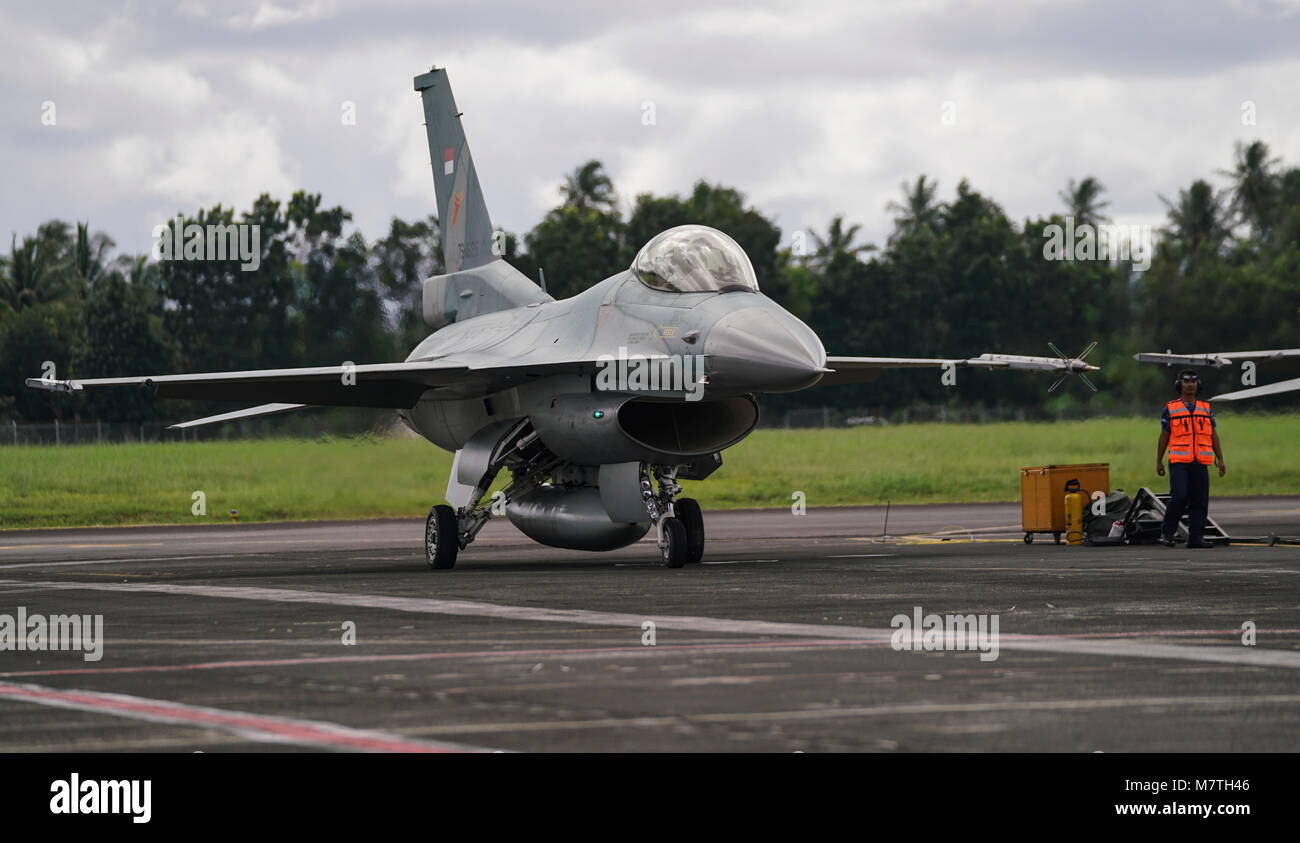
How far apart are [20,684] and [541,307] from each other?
12.2 meters

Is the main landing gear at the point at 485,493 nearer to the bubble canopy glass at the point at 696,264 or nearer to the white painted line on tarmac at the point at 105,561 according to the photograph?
the bubble canopy glass at the point at 696,264

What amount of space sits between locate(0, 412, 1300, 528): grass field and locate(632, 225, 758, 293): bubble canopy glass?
Answer: 11279 mm

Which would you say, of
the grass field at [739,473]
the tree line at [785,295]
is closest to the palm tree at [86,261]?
the tree line at [785,295]

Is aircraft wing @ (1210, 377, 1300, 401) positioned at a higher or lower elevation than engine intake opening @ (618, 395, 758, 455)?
higher

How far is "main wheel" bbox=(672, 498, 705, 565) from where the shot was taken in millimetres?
17562

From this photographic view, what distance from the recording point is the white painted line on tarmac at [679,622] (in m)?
8.67

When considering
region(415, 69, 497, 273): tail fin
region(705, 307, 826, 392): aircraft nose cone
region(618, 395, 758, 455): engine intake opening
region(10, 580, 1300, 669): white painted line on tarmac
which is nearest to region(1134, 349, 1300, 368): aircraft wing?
region(705, 307, 826, 392): aircraft nose cone

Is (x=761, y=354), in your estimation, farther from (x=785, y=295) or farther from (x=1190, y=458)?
(x=785, y=295)

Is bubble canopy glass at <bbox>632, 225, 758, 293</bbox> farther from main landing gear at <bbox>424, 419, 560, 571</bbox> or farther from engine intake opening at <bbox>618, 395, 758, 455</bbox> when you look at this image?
main landing gear at <bbox>424, 419, 560, 571</bbox>

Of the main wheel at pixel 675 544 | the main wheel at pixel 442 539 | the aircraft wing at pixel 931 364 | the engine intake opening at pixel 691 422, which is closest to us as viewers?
the main wheel at pixel 675 544

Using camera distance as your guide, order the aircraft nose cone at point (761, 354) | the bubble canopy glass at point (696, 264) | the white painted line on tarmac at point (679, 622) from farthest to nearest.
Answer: the bubble canopy glass at point (696, 264), the aircraft nose cone at point (761, 354), the white painted line on tarmac at point (679, 622)

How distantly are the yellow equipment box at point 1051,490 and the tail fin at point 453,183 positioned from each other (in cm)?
817

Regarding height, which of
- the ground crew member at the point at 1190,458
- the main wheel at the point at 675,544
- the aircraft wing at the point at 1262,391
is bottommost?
the main wheel at the point at 675,544
